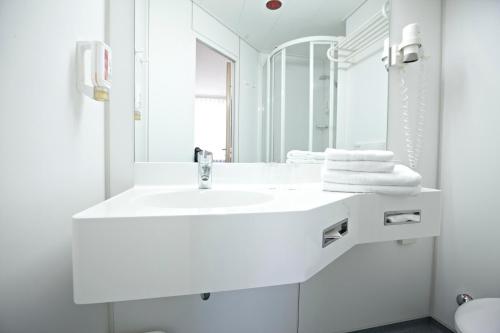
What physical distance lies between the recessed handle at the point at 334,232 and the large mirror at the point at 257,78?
1.71ft

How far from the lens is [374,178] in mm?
879

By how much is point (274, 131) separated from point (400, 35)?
974 millimetres

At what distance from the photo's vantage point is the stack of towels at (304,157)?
4.03 ft

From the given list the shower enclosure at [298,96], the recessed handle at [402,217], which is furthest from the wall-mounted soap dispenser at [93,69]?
the recessed handle at [402,217]

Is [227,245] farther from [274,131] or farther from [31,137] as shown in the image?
[274,131]

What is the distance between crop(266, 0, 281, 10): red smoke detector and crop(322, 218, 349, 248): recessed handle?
105 cm

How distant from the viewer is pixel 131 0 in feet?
3.21

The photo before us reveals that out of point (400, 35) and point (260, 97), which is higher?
point (400, 35)

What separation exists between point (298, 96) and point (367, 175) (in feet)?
1.82

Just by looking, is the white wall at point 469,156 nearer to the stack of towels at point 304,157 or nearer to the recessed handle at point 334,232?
the stack of towels at point 304,157

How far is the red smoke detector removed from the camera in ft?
3.74

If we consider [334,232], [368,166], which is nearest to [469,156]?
[368,166]

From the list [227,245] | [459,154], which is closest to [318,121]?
[459,154]

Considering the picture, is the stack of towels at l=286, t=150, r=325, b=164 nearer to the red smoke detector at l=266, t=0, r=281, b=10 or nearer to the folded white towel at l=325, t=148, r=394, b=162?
the folded white towel at l=325, t=148, r=394, b=162
